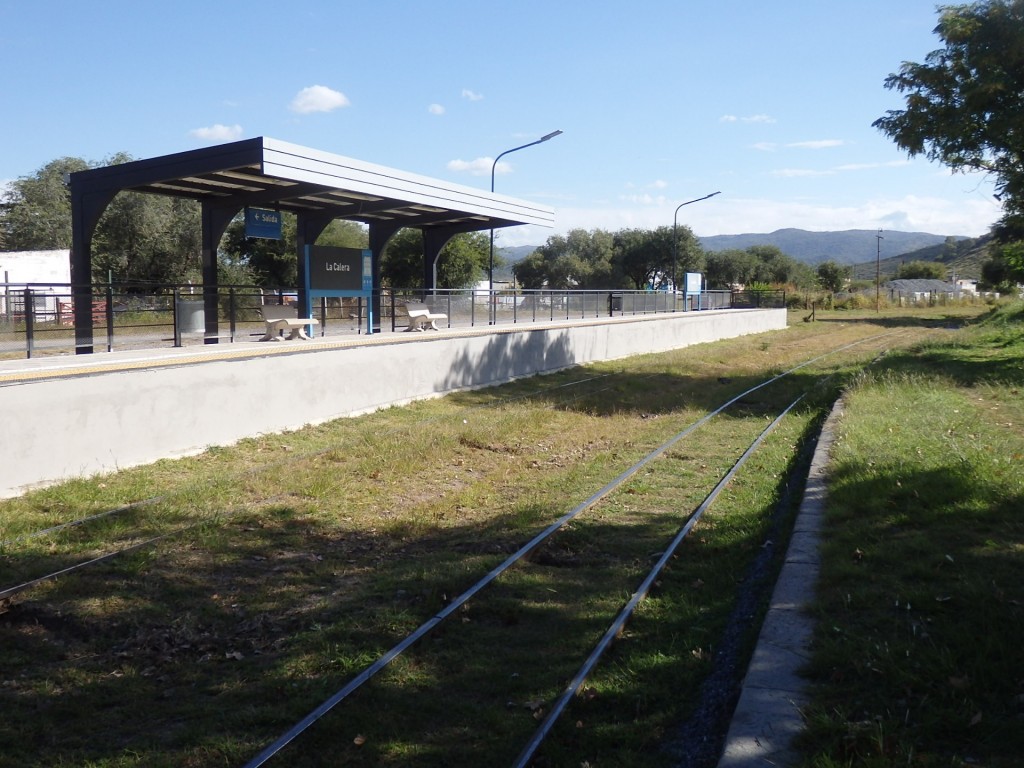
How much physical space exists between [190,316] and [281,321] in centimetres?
216

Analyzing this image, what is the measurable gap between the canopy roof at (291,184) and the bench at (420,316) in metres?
2.43

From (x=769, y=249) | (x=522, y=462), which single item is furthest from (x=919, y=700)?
(x=769, y=249)

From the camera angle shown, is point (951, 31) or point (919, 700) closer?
point (919, 700)

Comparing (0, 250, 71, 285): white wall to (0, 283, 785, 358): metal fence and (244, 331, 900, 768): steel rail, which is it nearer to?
(0, 283, 785, 358): metal fence

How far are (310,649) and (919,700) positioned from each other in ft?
11.5

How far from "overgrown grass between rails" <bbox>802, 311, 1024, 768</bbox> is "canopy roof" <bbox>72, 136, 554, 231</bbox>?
1076 cm

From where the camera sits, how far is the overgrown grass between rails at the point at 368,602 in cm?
474

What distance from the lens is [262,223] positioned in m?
20.2

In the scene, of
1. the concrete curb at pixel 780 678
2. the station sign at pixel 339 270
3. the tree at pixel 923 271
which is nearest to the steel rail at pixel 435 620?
the concrete curb at pixel 780 678

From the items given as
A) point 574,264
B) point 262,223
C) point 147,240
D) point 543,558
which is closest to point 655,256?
point 574,264

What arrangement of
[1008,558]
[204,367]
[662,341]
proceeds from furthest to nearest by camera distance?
[662,341] < [204,367] < [1008,558]

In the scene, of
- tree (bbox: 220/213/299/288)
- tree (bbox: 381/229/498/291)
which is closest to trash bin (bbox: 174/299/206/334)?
tree (bbox: 220/213/299/288)

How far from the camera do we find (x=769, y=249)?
130 metres

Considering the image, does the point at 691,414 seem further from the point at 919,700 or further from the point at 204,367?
the point at 919,700
